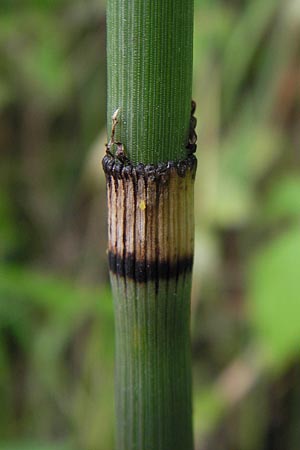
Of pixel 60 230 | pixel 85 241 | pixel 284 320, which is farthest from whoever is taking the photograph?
pixel 60 230

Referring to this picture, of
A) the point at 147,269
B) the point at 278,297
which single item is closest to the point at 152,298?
the point at 147,269

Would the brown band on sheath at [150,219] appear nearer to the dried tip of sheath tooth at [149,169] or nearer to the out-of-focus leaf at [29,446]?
the dried tip of sheath tooth at [149,169]

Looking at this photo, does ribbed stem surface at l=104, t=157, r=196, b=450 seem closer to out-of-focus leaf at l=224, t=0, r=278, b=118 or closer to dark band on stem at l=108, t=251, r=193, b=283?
dark band on stem at l=108, t=251, r=193, b=283

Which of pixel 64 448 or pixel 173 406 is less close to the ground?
pixel 173 406

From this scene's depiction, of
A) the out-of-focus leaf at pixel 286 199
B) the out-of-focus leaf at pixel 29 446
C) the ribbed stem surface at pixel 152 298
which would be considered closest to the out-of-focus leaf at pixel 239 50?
the out-of-focus leaf at pixel 286 199

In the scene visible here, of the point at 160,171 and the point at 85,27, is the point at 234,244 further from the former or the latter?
the point at 160,171

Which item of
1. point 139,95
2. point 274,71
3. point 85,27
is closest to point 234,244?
point 274,71

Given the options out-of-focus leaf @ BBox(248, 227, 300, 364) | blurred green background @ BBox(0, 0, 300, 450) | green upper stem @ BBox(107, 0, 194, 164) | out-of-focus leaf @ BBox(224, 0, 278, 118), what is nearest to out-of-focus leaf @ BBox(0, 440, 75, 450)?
blurred green background @ BBox(0, 0, 300, 450)
